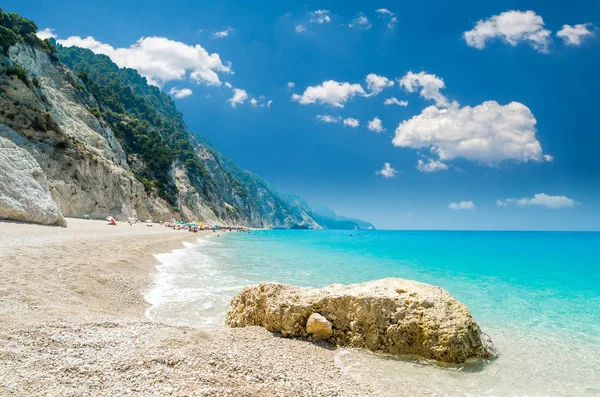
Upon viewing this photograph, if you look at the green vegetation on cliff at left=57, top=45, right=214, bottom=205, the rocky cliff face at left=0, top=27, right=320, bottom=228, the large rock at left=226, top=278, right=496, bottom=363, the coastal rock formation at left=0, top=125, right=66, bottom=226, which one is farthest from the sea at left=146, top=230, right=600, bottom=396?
the green vegetation on cliff at left=57, top=45, right=214, bottom=205

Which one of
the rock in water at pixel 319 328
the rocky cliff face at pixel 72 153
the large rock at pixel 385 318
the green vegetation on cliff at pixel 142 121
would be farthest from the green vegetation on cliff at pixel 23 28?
the rock in water at pixel 319 328

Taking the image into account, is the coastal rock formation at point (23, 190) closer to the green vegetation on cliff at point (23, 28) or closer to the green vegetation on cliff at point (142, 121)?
the green vegetation on cliff at point (23, 28)

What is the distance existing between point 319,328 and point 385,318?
4.53 ft

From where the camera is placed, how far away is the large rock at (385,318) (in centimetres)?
636

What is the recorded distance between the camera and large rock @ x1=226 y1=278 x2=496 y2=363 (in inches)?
250

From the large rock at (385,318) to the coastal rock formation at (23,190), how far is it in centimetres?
2009

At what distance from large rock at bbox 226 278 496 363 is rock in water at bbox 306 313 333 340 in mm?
112

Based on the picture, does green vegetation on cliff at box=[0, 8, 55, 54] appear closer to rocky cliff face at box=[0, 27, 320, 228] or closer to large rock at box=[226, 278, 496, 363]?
rocky cliff face at box=[0, 27, 320, 228]

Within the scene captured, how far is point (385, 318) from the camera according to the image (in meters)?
6.71

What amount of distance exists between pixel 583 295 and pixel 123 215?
5266 cm

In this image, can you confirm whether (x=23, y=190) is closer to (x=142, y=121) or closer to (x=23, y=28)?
(x=23, y=28)

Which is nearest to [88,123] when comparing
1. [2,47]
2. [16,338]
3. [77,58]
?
[2,47]

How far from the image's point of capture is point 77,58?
121 metres

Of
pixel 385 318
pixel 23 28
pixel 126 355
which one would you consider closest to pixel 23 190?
pixel 126 355
